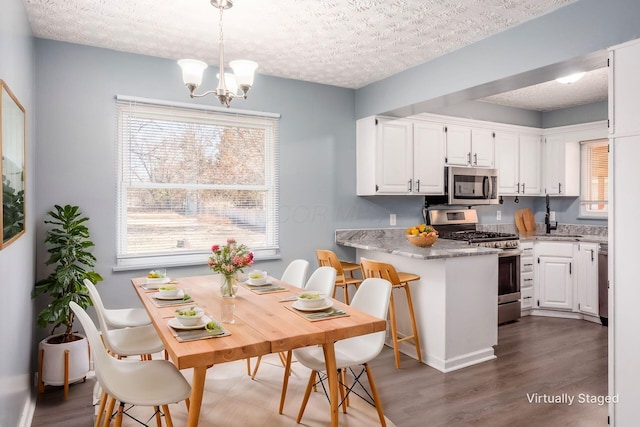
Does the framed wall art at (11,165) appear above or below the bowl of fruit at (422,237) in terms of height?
above

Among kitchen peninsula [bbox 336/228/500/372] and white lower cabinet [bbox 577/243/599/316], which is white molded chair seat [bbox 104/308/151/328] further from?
white lower cabinet [bbox 577/243/599/316]

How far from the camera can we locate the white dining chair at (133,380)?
6.12 feet

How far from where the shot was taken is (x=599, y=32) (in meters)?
2.48

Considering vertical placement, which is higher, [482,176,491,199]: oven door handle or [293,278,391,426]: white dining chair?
[482,176,491,199]: oven door handle

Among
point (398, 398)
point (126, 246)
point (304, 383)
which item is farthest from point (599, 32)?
point (126, 246)

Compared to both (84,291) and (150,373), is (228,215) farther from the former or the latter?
(150,373)

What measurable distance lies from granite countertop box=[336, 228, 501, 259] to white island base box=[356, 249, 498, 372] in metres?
0.07

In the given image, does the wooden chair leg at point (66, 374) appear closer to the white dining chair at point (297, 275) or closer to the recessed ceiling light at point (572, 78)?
the white dining chair at point (297, 275)

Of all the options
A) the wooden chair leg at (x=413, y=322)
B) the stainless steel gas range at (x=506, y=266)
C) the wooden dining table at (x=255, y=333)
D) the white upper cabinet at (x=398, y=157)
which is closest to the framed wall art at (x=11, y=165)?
the wooden dining table at (x=255, y=333)

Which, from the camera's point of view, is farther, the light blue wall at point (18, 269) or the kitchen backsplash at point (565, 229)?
the kitchen backsplash at point (565, 229)

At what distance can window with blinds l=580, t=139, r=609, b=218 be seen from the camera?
5379mm

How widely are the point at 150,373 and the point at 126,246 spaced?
1.77 meters

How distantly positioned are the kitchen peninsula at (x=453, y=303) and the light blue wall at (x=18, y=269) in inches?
104

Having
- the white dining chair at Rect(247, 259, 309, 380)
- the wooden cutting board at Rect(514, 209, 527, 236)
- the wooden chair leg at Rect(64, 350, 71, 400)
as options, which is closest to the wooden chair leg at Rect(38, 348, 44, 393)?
the wooden chair leg at Rect(64, 350, 71, 400)
